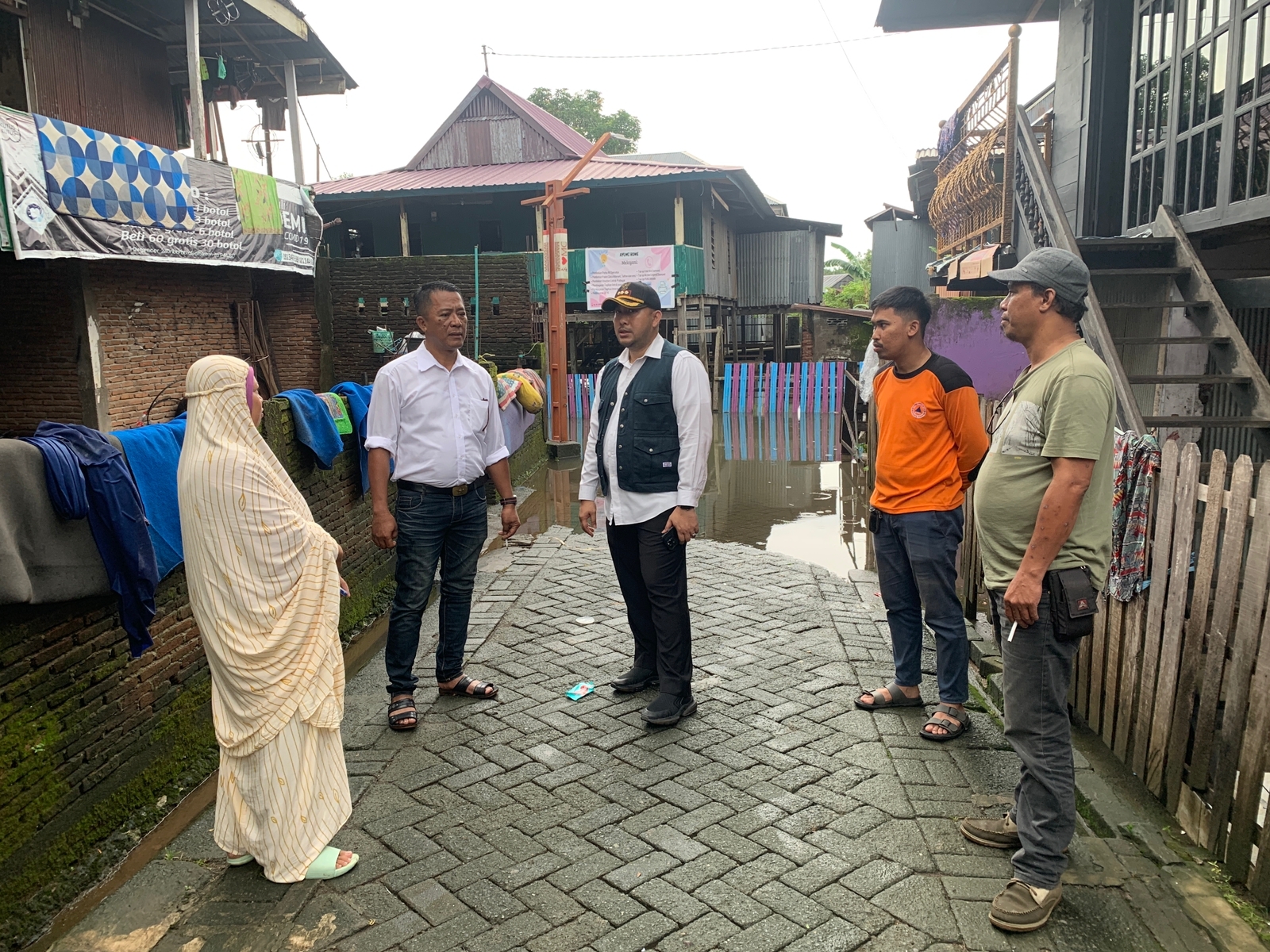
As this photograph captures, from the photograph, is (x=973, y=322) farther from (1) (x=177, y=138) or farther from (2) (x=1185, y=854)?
(1) (x=177, y=138)

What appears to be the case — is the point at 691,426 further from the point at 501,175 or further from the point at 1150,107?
the point at 501,175

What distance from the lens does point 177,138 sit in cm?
1462

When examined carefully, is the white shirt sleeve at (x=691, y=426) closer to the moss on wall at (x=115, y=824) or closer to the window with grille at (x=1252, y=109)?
the moss on wall at (x=115, y=824)

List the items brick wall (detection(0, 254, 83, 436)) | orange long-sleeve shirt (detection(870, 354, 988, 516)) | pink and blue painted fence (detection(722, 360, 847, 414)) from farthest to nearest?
pink and blue painted fence (detection(722, 360, 847, 414)) → brick wall (detection(0, 254, 83, 436)) → orange long-sleeve shirt (detection(870, 354, 988, 516))

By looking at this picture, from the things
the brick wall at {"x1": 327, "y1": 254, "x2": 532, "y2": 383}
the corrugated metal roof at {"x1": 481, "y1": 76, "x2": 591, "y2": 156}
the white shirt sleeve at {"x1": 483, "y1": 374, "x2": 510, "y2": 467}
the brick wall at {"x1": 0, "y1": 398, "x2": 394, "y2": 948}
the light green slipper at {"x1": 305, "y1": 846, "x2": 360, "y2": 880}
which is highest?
the corrugated metal roof at {"x1": 481, "y1": 76, "x2": 591, "y2": 156}

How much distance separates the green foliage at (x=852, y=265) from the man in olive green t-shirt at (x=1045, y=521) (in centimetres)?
3595

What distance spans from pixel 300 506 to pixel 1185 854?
333 cm

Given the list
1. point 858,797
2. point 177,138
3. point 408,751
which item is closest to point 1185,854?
point 858,797

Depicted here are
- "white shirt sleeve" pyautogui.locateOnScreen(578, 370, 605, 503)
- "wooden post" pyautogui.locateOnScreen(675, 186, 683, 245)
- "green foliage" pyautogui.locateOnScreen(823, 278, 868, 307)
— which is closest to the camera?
"white shirt sleeve" pyautogui.locateOnScreen(578, 370, 605, 503)

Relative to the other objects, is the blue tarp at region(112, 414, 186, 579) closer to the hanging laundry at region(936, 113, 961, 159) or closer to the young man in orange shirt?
the young man in orange shirt

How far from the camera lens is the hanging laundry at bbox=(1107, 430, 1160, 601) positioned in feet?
11.9

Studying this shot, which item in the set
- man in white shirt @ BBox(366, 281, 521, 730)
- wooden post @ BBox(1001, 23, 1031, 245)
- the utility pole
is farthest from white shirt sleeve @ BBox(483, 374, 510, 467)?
the utility pole

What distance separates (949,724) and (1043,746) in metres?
1.26

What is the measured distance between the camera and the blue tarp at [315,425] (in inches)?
201
